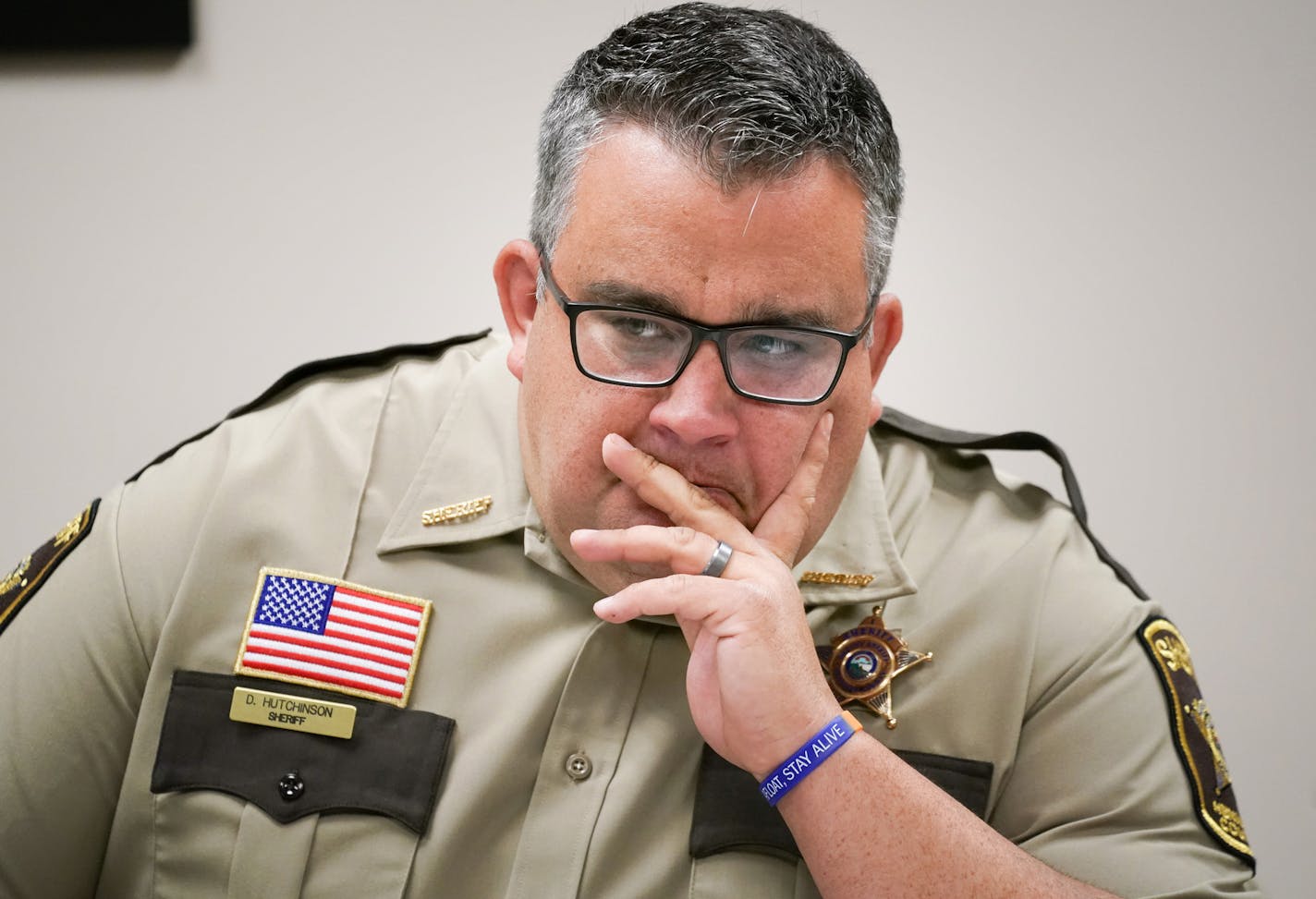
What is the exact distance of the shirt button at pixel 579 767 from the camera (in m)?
1.38

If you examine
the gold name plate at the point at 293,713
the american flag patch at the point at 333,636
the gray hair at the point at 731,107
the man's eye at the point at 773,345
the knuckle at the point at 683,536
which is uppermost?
the gray hair at the point at 731,107

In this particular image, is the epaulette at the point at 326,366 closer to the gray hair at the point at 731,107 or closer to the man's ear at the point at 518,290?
the man's ear at the point at 518,290

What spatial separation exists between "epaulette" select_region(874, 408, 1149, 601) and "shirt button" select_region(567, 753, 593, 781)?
2.07 ft

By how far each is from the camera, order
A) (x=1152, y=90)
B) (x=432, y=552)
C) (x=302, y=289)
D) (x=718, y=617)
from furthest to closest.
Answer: (x=302, y=289) → (x=1152, y=90) → (x=432, y=552) → (x=718, y=617)

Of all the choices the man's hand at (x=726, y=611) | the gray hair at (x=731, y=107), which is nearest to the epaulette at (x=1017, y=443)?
the gray hair at (x=731, y=107)

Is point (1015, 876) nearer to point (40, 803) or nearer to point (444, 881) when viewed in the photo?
point (444, 881)

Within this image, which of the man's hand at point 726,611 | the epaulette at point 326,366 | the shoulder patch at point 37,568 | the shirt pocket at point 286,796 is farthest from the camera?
the epaulette at point 326,366

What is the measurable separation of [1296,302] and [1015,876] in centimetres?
119

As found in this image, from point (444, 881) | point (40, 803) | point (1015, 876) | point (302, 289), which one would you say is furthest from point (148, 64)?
point (1015, 876)

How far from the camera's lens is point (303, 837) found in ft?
4.45

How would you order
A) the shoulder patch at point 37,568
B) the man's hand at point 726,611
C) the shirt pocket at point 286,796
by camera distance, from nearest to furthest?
the man's hand at point 726,611
the shirt pocket at point 286,796
the shoulder patch at point 37,568

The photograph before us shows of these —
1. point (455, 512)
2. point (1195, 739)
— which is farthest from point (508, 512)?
point (1195, 739)

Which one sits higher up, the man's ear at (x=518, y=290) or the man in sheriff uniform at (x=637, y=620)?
the man's ear at (x=518, y=290)

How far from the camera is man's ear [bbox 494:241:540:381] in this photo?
1.38 metres
